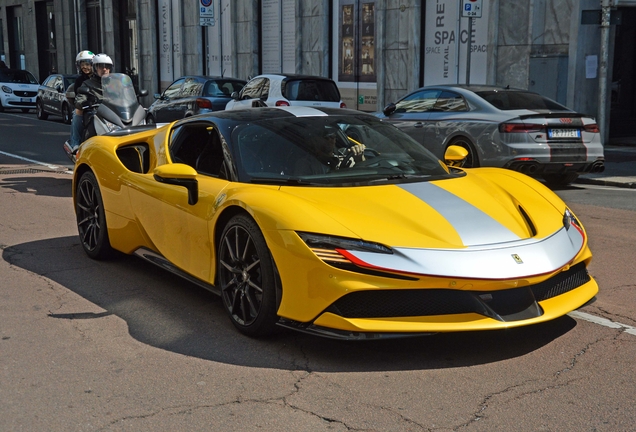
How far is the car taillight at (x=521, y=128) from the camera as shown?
39.0ft

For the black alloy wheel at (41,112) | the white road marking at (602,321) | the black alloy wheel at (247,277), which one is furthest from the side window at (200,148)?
the black alloy wheel at (41,112)

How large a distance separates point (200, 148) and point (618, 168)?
34.5 ft

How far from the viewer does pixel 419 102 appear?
13.8 m

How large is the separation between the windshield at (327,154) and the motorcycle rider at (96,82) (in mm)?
6526

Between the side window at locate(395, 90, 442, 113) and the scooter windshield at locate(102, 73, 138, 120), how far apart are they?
451 centimetres

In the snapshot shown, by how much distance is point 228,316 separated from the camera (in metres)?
5.34

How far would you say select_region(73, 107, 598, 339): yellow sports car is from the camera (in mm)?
4441

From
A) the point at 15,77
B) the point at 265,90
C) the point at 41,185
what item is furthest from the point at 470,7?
the point at 15,77

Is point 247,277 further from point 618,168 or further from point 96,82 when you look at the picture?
point 618,168

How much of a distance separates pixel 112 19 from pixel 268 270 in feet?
114

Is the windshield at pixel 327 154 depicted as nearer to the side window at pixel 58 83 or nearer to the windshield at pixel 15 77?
the side window at pixel 58 83

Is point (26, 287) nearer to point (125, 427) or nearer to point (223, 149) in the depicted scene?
point (223, 149)

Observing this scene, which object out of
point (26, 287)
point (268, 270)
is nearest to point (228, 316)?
point (268, 270)

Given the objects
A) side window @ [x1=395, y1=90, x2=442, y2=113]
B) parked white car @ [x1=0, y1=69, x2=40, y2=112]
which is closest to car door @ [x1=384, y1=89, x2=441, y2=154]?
side window @ [x1=395, y1=90, x2=442, y2=113]
